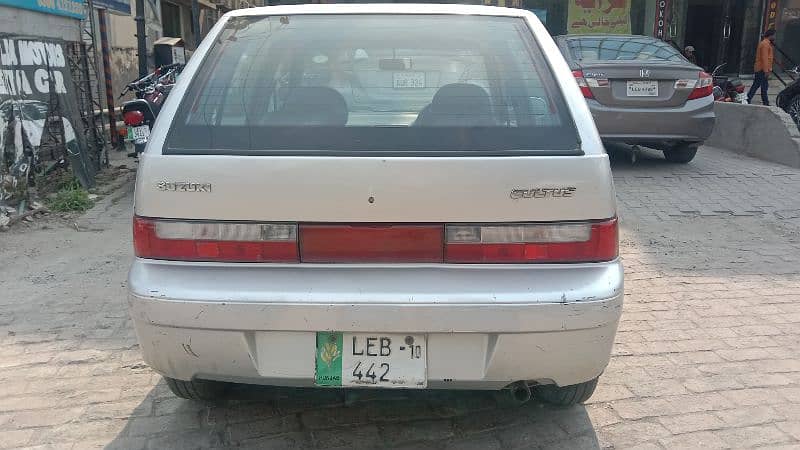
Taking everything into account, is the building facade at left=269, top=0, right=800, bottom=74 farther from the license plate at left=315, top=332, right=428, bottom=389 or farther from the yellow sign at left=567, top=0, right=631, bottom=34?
the license plate at left=315, top=332, right=428, bottom=389

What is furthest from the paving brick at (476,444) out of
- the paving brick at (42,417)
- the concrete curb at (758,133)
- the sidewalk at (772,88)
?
the sidewalk at (772,88)

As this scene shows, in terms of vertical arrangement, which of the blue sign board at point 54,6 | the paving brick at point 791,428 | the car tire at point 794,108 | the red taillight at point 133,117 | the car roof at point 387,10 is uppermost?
the blue sign board at point 54,6

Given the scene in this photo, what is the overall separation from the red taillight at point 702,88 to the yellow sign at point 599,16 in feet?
38.9

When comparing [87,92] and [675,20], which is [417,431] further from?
[675,20]

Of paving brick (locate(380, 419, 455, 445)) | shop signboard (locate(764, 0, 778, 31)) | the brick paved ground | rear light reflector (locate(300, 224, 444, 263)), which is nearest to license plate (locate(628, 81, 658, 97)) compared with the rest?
the brick paved ground

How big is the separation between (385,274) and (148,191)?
2.72ft

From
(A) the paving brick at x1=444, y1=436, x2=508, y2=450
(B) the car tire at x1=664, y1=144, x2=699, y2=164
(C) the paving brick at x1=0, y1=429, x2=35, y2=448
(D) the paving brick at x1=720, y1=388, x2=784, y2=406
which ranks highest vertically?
(B) the car tire at x1=664, y1=144, x2=699, y2=164

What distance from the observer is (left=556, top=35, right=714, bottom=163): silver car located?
7.30 m

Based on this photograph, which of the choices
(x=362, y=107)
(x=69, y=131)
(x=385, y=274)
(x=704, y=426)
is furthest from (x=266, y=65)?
(x=69, y=131)

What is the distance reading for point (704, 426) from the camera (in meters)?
2.78

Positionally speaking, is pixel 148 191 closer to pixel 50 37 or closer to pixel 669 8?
pixel 50 37

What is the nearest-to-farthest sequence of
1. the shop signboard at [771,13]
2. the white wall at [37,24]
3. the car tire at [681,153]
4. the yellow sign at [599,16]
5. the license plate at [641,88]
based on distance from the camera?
the white wall at [37,24] → the license plate at [641,88] → the car tire at [681,153] → the shop signboard at [771,13] → the yellow sign at [599,16]

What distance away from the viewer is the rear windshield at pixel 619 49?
7.75m

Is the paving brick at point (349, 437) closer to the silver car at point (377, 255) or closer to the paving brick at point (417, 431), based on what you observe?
the paving brick at point (417, 431)
